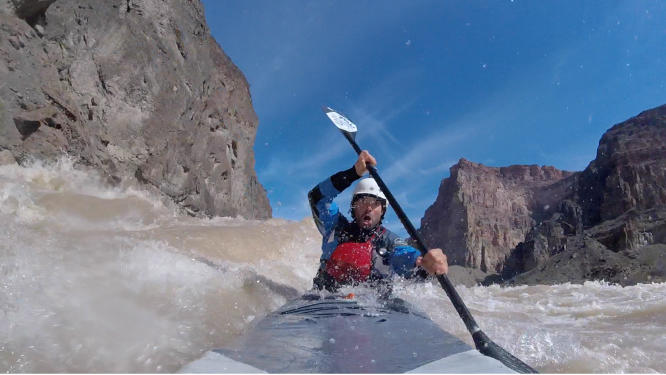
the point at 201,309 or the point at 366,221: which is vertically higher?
the point at 366,221

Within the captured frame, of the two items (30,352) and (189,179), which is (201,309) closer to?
(30,352)

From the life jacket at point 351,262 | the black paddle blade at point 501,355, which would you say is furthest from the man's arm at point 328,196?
the black paddle blade at point 501,355

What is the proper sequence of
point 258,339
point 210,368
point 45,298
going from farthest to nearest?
point 45,298
point 258,339
point 210,368

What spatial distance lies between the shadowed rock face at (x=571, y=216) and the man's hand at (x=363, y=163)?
13111 mm

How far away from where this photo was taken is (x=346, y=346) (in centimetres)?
182

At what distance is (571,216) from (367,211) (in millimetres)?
45828

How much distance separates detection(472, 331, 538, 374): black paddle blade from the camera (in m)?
1.56

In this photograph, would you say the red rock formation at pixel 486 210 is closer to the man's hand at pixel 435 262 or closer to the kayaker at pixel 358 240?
the kayaker at pixel 358 240

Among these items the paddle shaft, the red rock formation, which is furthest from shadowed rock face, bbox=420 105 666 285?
the paddle shaft

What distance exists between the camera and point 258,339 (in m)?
2.02

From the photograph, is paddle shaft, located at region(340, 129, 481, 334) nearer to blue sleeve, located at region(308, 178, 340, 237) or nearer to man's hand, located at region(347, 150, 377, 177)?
man's hand, located at region(347, 150, 377, 177)

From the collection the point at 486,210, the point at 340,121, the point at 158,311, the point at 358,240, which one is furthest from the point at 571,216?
the point at 158,311

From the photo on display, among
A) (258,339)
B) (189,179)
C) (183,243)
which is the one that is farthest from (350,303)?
(189,179)

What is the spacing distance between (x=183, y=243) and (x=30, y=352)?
4439 millimetres
